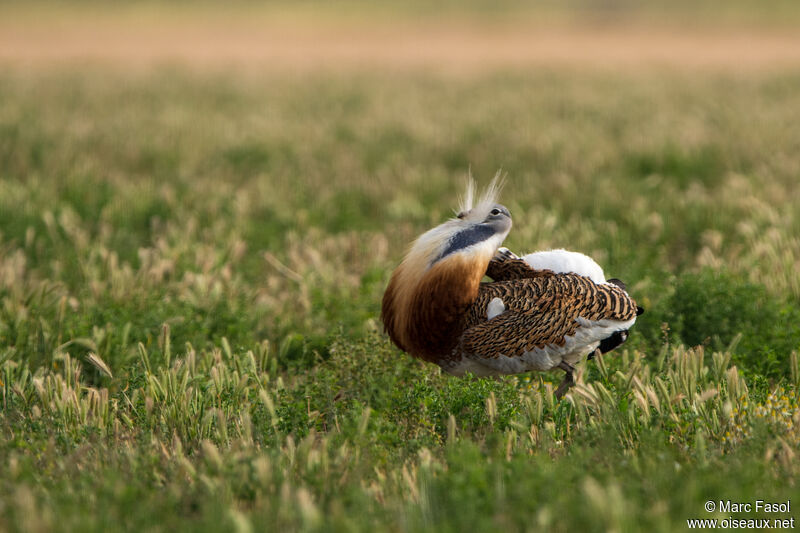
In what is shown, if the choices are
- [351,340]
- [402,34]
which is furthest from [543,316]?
[402,34]

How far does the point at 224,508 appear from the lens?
259 centimetres

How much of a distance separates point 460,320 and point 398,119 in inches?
355

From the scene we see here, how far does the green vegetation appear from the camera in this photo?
2771 mm

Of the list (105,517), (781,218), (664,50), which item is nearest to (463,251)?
(105,517)

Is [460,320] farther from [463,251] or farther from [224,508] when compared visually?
[224,508]

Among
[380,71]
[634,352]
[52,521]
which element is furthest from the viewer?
[380,71]

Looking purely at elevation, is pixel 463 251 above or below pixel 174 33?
below

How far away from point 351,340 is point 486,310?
1.05 metres

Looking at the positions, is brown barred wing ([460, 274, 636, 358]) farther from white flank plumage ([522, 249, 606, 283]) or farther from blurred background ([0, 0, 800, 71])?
blurred background ([0, 0, 800, 71])

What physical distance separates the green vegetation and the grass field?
0.8 inches

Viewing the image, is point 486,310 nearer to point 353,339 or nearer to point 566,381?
point 566,381

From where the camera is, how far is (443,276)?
12.1 ft

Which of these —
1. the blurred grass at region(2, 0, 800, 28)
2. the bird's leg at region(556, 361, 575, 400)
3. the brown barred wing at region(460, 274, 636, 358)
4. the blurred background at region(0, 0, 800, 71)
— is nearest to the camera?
the brown barred wing at region(460, 274, 636, 358)

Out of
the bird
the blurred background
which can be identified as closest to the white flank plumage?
the bird
